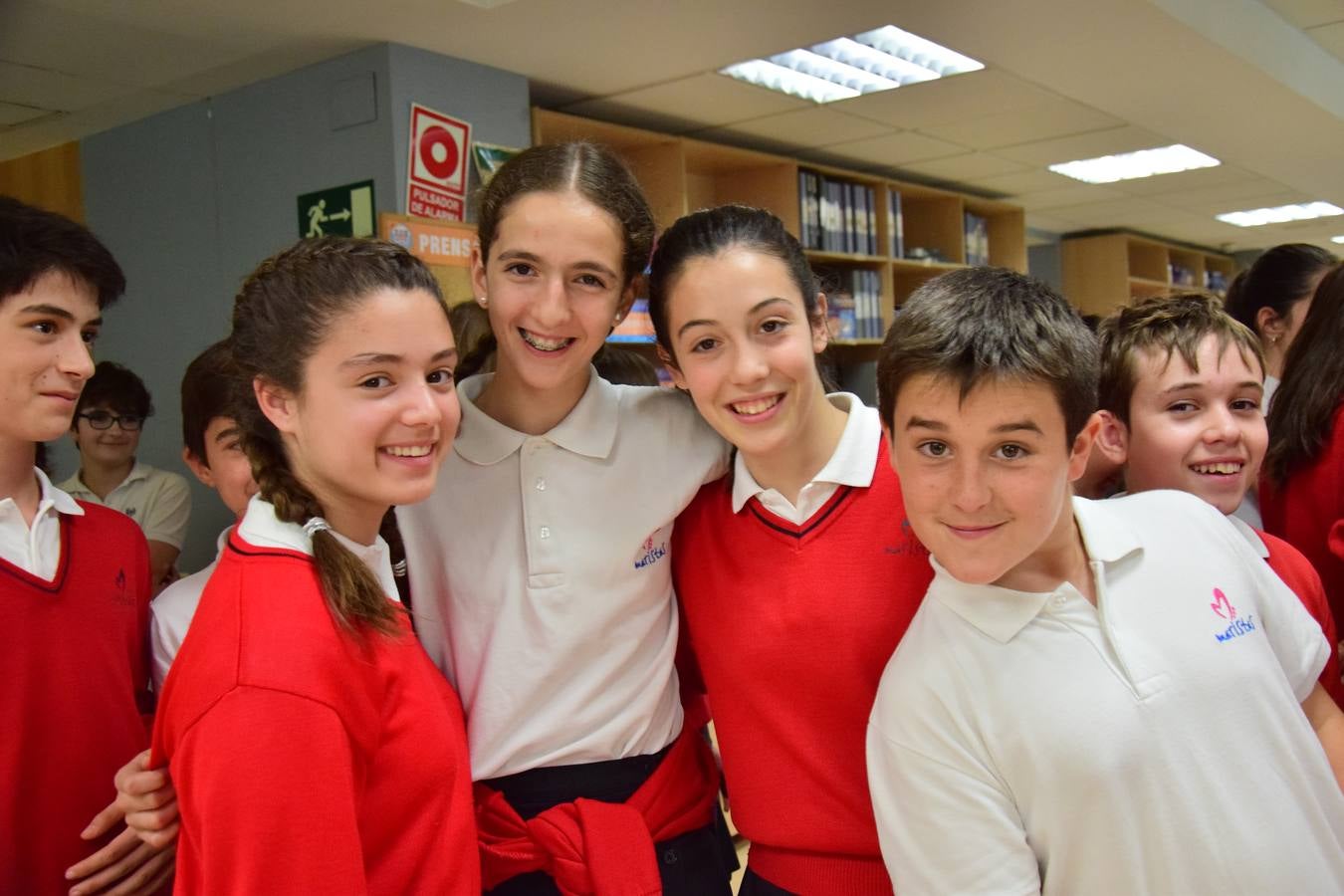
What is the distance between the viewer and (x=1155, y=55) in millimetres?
3570

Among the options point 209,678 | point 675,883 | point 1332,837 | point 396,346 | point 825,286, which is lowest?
point 675,883

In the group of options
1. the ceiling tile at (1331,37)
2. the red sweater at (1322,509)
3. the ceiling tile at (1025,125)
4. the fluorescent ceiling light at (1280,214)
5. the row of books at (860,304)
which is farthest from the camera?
the fluorescent ceiling light at (1280,214)

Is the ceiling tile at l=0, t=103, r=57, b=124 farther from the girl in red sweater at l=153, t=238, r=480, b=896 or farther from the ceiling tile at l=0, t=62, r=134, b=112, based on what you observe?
the girl in red sweater at l=153, t=238, r=480, b=896

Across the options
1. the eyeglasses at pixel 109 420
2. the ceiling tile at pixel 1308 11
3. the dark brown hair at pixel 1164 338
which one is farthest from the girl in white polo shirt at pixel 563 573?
the ceiling tile at pixel 1308 11

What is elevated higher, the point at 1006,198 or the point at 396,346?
the point at 1006,198

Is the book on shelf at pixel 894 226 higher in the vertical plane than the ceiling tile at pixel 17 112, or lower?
lower

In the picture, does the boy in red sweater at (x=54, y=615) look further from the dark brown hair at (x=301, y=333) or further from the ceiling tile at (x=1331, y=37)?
the ceiling tile at (x=1331, y=37)

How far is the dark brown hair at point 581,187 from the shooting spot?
4.62ft

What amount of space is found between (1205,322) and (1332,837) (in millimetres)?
768

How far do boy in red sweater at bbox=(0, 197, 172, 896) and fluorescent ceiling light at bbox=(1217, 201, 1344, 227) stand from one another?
7.80 m

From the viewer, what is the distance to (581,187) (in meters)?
1.40

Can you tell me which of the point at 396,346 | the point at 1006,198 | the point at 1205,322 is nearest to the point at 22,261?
the point at 396,346

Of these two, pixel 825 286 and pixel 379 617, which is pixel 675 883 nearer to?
pixel 379 617

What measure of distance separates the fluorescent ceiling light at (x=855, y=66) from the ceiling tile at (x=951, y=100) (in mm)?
90
